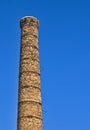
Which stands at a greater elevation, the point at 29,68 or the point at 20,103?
the point at 29,68

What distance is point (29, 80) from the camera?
13570mm

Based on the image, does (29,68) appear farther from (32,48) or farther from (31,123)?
(31,123)

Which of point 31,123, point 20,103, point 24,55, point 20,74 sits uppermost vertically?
point 24,55

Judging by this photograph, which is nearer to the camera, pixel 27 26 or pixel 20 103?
pixel 20 103

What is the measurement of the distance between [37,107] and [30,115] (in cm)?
55

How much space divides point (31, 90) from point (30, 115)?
1.11m

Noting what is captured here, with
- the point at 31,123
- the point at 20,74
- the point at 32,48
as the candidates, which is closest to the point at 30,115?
the point at 31,123

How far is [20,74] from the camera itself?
1392 cm

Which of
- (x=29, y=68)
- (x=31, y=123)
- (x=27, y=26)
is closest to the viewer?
(x=31, y=123)

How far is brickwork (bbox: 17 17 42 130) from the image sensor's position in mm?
12867

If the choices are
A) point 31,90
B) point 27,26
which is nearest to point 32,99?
point 31,90

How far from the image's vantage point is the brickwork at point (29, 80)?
42.2 ft

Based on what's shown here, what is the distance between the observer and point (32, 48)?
567 inches

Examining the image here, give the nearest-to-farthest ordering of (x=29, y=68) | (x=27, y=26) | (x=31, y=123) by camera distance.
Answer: (x=31, y=123), (x=29, y=68), (x=27, y=26)
